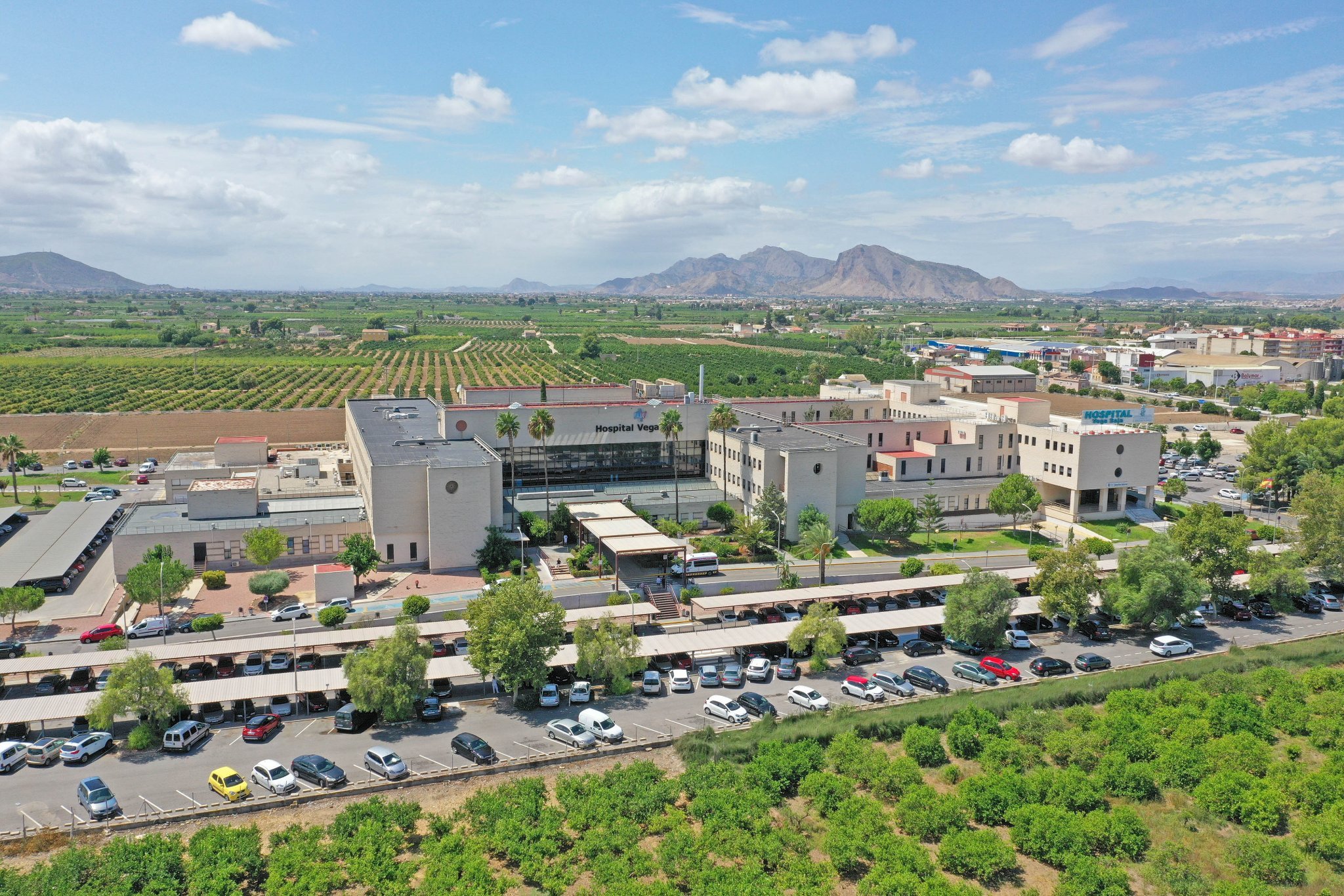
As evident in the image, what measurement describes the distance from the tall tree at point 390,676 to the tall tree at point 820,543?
25.6 meters

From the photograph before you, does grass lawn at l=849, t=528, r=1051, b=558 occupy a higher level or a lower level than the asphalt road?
higher

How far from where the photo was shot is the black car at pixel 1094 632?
50.9m

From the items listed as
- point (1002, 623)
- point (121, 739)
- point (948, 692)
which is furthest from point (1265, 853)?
point (121, 739)

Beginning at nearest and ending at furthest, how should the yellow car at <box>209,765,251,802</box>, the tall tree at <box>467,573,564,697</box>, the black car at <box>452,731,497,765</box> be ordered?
the yellow car at <box>209,765,251,802</box>
the black car at <box>452,731,497,765</box>
the tall tree at <box>467,573,564,697</box>

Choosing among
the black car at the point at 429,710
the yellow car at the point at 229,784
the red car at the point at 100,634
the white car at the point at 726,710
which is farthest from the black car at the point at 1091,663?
the red car at the point at 100,634

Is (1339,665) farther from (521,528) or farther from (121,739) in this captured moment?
(121,739)

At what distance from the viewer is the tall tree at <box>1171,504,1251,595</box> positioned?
179 ft

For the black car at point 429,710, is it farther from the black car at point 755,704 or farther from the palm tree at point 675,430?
the palm tree at point 675,430

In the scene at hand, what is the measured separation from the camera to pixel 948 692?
4347 cm

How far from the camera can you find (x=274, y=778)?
33.4m

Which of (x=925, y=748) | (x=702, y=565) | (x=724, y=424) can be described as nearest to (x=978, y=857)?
(x=925, y=748)

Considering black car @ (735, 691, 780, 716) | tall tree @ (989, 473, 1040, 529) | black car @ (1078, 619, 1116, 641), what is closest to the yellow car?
black car @ (735, 691, 780, 716)

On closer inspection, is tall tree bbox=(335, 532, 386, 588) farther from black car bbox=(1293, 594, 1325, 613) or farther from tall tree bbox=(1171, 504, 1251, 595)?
black car bbox=(1293, 594, 1325, 613)

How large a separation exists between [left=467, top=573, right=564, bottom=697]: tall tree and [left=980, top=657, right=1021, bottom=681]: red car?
20.8m
